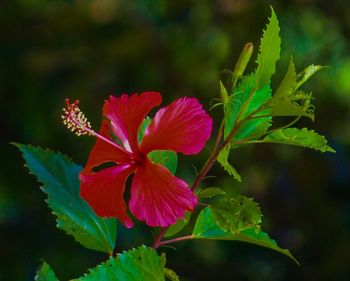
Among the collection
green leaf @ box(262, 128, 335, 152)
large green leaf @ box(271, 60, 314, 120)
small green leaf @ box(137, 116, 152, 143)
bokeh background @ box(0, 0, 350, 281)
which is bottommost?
bokeh background @ box(0, 0, 350, 281)

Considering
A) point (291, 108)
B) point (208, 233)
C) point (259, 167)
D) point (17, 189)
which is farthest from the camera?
point (259, 167)

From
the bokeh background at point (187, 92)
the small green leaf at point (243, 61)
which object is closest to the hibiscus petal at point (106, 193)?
the small green leaf at point (243, 61)

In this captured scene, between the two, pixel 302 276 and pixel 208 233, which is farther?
pixel 302 276

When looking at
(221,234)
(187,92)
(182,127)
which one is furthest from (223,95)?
(187,92)

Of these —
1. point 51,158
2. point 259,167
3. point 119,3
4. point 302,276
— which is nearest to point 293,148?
point 259,167

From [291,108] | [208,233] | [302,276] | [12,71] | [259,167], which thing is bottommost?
[302,276]

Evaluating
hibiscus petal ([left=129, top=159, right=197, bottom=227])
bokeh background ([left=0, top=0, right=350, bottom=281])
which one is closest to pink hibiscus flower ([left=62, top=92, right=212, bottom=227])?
hibiscus petal ([left=129, top=159, right=197, bottom=227])

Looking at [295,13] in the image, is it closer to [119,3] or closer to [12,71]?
[119,3]

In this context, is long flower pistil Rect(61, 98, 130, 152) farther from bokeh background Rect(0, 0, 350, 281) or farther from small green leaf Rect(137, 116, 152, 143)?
bokeh background Rect(0, 0, 350, 281)
